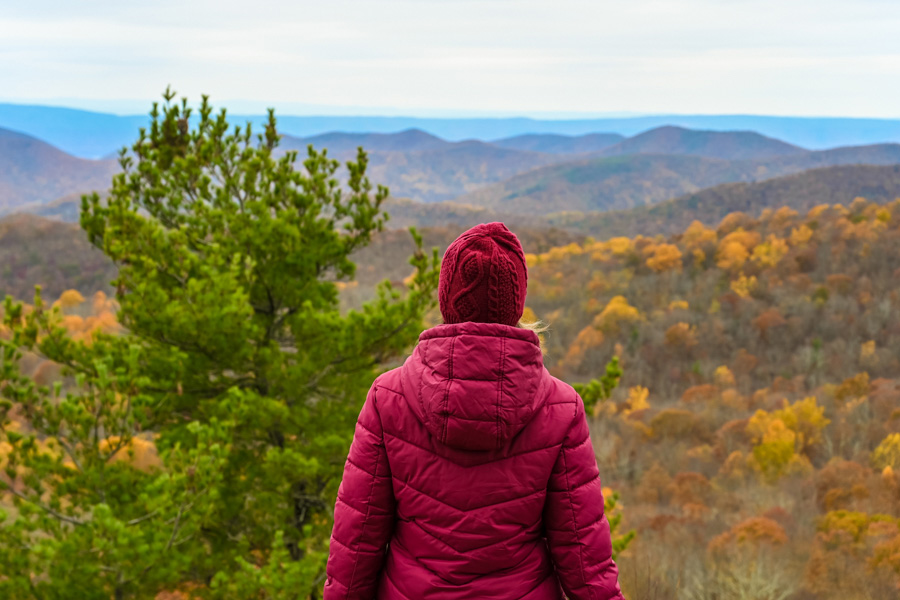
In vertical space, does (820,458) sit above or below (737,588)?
below

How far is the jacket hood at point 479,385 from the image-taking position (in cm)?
181

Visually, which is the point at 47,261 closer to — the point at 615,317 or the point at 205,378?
the point at 615,317

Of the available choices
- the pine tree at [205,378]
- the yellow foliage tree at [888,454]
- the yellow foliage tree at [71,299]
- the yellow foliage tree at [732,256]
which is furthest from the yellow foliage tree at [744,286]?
the yellow foliage tree at [71,299]

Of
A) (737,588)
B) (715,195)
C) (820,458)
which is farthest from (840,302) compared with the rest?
(715,195)

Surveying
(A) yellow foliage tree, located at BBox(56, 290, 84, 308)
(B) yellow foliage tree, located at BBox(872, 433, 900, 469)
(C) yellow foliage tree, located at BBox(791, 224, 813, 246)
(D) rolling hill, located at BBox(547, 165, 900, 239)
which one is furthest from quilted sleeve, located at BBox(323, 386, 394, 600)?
(D) rolling hill, located at BBox(547, 165, 900, 239)

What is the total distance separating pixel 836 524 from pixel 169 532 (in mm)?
26485

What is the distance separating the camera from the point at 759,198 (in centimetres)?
15950

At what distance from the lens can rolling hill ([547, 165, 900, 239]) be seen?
15525cm

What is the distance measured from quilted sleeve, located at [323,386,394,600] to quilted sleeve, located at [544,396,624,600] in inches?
18.6

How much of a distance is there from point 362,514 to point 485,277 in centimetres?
75

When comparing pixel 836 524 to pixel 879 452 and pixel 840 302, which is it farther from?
pixel 840 302

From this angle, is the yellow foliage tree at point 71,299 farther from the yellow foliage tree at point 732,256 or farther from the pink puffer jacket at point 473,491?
the pink puffer jacket at point 473,491

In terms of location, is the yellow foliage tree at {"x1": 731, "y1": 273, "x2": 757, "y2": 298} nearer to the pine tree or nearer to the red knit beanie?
the pine tree

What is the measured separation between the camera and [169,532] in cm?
597
